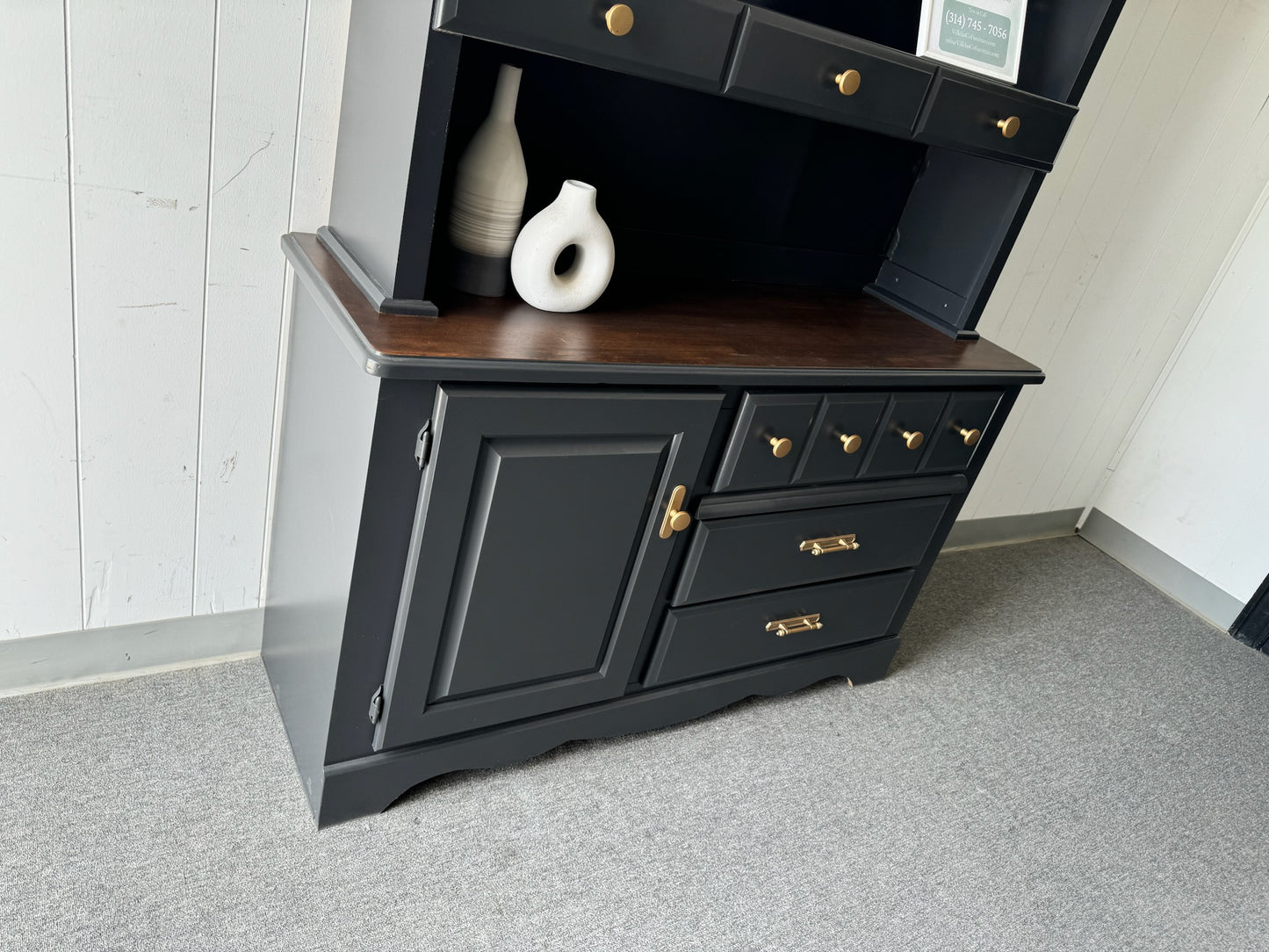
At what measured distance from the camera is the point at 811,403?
4.98 feet

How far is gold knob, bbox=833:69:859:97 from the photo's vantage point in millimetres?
1339

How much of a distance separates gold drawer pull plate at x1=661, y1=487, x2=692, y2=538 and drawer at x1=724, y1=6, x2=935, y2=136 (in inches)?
23.3

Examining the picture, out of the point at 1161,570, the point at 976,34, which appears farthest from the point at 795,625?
the point at 1161,570

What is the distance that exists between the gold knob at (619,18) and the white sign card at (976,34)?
0.57m

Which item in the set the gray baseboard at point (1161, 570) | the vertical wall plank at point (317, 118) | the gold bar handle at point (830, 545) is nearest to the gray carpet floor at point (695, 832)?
the gold bar handle at point (830, 545)

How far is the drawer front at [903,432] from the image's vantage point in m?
1.65

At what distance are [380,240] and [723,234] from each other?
805 millimetres

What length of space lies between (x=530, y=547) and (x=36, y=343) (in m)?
0.77

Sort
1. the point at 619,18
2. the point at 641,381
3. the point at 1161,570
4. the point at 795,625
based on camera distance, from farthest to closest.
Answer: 1. the point at 1161,570
2. the point at 795,625
3. the point at 641,381
4. the point at 619,18

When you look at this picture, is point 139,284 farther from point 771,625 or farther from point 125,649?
point 771,625

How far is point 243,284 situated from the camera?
1.43 meters

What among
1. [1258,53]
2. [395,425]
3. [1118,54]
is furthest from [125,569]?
[1258,53]

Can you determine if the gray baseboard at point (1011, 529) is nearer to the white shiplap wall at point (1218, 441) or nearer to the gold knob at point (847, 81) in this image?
the white shiplap wall at point (1218, 441)

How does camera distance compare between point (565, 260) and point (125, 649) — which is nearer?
point (565, 260)
